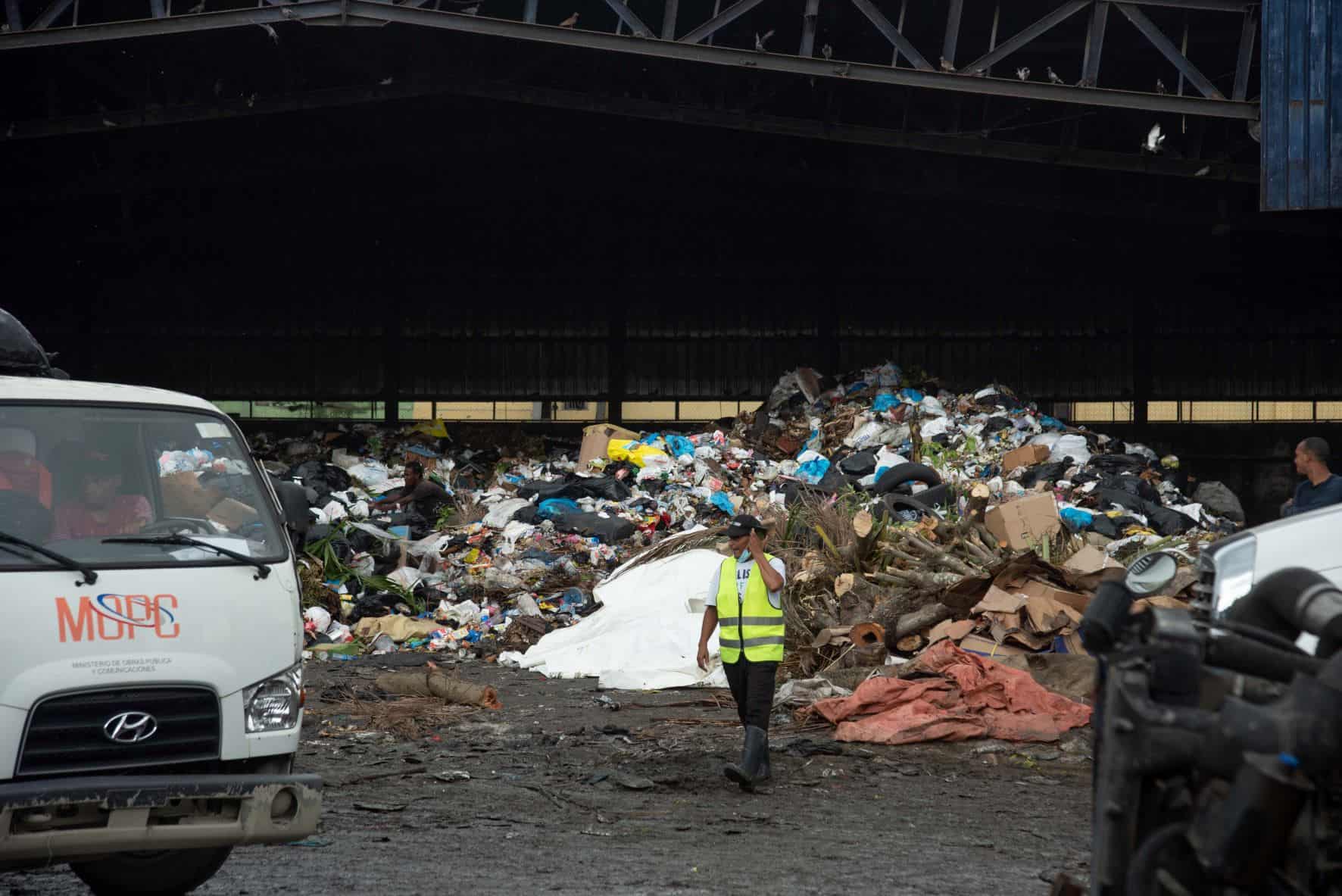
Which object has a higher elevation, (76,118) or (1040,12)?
(1040,12)

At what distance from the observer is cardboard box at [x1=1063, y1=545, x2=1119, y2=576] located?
10.7m

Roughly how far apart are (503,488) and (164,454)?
39.0ft

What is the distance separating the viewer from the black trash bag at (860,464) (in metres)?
15.7

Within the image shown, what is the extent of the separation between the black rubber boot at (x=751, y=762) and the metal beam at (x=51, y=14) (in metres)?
11.1

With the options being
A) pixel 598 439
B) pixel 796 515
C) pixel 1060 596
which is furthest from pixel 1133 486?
pixel 598 439

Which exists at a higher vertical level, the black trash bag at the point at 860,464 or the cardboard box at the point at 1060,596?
the black trash bag at the point at 860,464

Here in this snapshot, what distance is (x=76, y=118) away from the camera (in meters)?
16.5

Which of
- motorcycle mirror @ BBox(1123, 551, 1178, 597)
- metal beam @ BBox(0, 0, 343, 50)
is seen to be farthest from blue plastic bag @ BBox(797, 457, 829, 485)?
motorcycle mirror @ BBox(1123, 551, 1178, 597)

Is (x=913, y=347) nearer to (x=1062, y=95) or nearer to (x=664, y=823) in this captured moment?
(x=1062, y=95)

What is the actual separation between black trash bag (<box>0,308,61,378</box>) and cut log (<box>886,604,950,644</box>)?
648cm

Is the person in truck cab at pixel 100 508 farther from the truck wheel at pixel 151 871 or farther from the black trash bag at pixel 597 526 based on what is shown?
the black trash bag at pixel 597 526

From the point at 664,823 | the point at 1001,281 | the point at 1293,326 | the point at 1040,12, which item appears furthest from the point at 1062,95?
the point at 664,823

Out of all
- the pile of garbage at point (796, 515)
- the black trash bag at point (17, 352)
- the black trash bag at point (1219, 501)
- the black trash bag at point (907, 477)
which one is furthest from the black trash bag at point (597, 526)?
the black trash bag at point (17, 352)

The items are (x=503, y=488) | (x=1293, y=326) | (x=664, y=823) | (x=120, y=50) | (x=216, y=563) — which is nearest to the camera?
(x=216, y=563)
